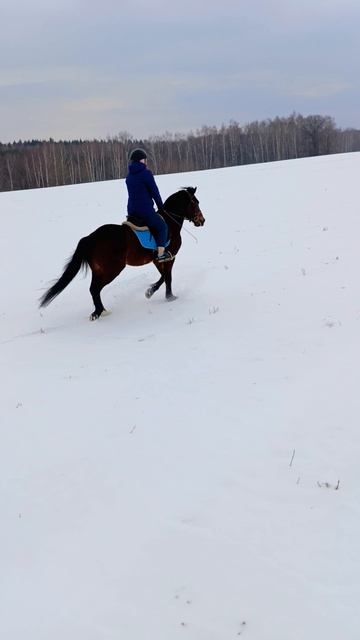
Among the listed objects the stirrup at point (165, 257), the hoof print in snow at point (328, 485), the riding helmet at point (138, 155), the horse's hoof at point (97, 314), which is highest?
the riding helmet at point (138, 155)

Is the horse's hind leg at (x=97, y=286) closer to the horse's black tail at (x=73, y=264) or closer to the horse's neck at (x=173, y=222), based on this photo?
the horse's black tail at (x=73, y=264)

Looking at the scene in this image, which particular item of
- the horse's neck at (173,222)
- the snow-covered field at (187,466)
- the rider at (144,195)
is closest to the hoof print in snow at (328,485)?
the snow-covered field at (187,466)

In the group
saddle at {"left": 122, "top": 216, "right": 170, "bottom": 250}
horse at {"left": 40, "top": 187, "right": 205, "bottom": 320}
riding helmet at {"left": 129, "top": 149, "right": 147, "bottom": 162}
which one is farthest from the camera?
saddle at {"left": 122, "top": 216, "right": 170, "bottom": 250}

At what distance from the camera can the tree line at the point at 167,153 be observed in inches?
2795

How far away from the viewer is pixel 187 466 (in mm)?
4191

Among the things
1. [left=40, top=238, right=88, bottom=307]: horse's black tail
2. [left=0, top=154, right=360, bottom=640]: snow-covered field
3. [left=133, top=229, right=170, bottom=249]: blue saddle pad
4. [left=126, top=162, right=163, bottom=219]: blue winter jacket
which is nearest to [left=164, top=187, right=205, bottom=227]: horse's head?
[left=126, top=162, right=163, bottom=219]: blue winter jacket

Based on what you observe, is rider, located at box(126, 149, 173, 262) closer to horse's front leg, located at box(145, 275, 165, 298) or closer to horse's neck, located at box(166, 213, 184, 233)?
horse's neck, located at box(166, 213, 184, 233)

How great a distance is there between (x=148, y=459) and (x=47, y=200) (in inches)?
1069

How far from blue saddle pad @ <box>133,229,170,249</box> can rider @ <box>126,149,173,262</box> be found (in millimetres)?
69

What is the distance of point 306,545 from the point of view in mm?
3248

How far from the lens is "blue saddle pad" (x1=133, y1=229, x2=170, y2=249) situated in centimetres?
868

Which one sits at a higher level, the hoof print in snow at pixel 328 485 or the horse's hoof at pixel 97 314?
the horse's hoof at pixel 97 314

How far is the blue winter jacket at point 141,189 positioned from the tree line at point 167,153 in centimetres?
6419

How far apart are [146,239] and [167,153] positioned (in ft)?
264
